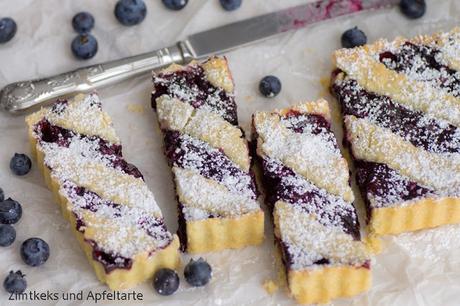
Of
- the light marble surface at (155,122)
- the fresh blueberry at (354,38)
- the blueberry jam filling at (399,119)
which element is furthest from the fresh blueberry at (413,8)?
the blueberry jam filling at (399,119)

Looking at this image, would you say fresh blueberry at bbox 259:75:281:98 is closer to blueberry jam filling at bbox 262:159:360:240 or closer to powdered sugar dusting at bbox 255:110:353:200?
powdered sugar dusting at bbox 255:110:353:200

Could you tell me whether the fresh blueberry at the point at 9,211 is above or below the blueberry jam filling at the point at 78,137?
below

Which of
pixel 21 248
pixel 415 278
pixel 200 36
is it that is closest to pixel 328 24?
pixel 200 36

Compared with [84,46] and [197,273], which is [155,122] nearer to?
[84,46]

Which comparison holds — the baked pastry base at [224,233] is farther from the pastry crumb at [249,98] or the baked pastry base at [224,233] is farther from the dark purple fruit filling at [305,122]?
the pastry crumb at [249,98]

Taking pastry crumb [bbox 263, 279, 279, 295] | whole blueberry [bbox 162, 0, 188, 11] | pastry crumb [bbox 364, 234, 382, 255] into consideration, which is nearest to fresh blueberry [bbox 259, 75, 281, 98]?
whole blueberry [bbox 162, 0, 188, 11]

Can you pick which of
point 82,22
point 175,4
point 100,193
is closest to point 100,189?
point 100,193
